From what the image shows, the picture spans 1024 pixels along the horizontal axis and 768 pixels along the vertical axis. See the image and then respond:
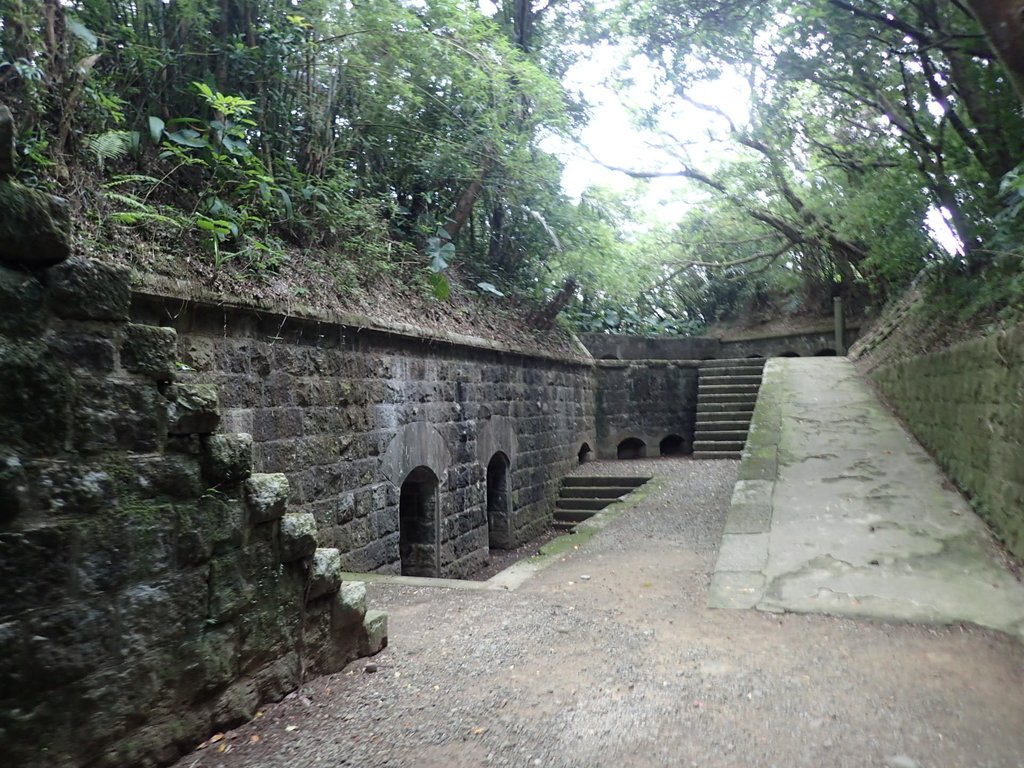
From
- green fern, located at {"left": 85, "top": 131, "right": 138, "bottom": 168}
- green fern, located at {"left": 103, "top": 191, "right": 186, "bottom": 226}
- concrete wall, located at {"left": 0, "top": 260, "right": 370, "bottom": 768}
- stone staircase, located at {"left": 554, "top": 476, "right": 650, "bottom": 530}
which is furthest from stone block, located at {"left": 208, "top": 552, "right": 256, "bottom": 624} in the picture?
stone staircase, located at {"left": 554, "top": 476, "right": 650, "bottom": 530}

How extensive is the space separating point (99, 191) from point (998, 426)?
21.2 feet

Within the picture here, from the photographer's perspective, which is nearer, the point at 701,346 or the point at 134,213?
the point at 134,213

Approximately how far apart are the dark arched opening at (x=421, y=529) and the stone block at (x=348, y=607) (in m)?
3.94

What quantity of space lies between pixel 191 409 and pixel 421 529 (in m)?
5.20

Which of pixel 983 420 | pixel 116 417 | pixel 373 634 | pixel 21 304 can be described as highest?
pixel 21 304

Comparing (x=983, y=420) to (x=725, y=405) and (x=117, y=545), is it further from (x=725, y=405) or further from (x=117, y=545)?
(x=725, y=405)

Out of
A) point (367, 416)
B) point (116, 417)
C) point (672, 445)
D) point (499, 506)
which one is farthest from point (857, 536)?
point (672, 445)

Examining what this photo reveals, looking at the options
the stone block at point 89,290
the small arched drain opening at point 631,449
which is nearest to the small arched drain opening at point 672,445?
the small arched drain opening at point 631,449

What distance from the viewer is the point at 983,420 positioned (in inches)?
204

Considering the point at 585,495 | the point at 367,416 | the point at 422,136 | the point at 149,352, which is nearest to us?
the point at 149,352

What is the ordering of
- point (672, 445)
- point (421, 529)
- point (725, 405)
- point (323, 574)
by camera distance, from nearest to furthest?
point (323, 574), point (421, 529), point (725, 405), point (672, 445)

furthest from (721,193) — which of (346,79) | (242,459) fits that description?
(242,459)

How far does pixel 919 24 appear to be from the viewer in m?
6.41

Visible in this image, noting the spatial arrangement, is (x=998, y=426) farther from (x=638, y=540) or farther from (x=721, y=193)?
(x=721, y=193)
